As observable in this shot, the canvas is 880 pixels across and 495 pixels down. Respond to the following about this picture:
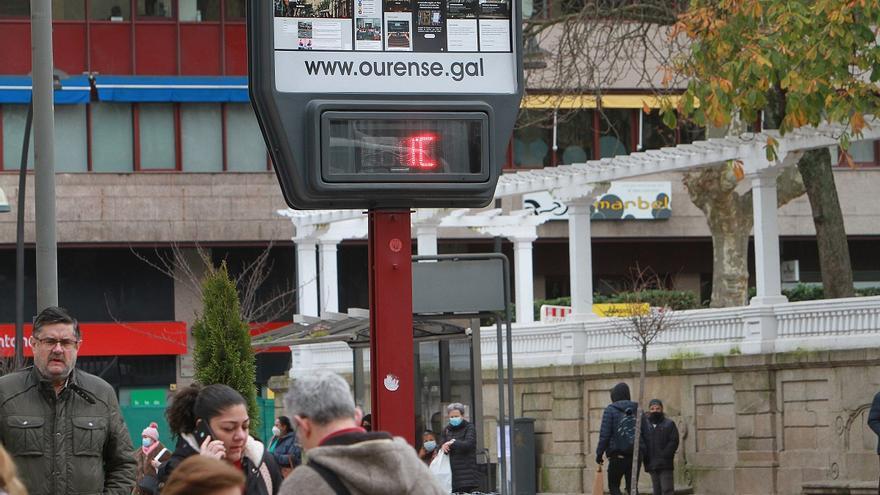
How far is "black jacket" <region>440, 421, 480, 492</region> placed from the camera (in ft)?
65.8

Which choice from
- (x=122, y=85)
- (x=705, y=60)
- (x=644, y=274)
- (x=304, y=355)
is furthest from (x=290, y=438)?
(x=644, y=274)

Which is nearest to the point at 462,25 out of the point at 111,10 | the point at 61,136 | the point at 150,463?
the point at 150,463

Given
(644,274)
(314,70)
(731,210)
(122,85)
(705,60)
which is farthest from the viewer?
(644,274)

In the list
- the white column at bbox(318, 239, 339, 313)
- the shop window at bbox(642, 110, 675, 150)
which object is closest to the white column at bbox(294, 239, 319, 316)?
the white column at bbox(318, 239, 339, 313)

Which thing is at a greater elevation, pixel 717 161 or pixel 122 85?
pixel 122 85

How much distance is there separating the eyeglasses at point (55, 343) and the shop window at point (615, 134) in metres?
39.9

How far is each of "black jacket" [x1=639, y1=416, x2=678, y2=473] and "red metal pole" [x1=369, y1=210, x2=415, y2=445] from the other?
15901mm

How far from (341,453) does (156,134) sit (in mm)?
40828

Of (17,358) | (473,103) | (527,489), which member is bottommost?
(527,489)

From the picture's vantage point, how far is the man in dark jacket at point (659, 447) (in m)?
23.9

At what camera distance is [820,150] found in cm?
2791

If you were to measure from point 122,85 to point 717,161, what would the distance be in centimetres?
2190

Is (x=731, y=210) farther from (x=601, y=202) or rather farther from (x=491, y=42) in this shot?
(x=491, y=42)

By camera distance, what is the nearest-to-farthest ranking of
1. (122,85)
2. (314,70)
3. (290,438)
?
1. (314,70)
2. (290,438)
3. (122,85)
